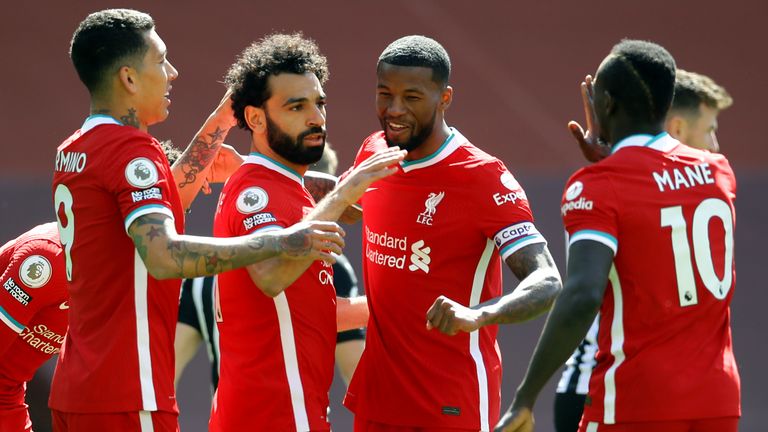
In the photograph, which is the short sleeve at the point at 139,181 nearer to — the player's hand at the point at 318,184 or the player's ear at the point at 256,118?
the player's ear at the point at 256,118

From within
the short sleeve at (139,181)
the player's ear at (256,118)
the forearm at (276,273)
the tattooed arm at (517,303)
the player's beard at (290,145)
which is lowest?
the tattooed arm at (517,303)

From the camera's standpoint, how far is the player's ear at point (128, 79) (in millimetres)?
4160

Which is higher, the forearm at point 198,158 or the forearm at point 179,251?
the forearm at point 198,158

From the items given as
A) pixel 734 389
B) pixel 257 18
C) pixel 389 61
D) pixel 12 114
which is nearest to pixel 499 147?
pixel 257 18

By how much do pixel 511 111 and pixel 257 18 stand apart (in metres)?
2.55

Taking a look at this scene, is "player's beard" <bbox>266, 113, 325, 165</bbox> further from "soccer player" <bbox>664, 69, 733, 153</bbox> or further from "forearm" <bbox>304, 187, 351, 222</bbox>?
"soccer player" <bbox>664, 69, 733, 153</bbox>

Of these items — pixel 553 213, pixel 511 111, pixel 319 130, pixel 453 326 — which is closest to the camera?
pixel 453 326

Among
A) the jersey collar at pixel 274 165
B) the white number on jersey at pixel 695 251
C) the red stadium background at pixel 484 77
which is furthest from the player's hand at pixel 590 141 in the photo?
the red stadium background at pixel 484 77

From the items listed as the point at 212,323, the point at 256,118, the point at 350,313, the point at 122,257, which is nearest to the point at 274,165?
the point at 256,118

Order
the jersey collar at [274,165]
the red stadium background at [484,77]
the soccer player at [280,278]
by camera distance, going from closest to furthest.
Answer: the soccer player at [280,278]
the jersey collar at [274,165]
the red stadium background at [484,77]

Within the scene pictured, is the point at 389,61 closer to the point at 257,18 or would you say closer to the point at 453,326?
the point at 453,326

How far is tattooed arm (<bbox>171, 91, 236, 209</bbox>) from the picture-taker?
5059 mm

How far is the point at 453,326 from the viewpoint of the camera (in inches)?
150

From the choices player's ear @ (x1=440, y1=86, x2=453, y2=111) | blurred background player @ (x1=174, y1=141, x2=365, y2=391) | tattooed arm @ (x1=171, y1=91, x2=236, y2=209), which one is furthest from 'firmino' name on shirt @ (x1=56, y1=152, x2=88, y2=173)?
blurred background player @ (x1=174, y1=141, x2=365, y2=391)
